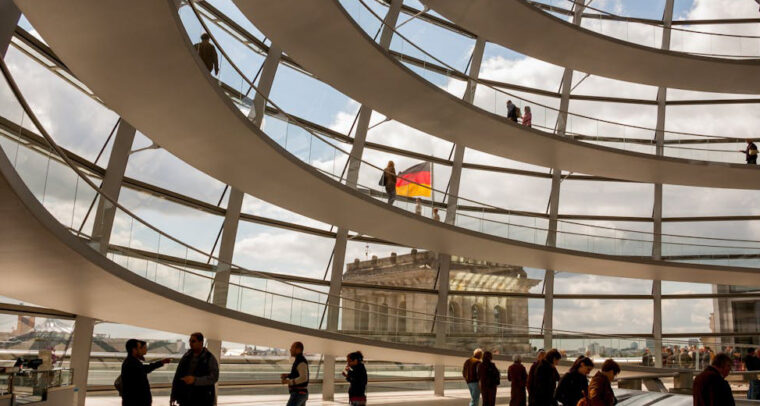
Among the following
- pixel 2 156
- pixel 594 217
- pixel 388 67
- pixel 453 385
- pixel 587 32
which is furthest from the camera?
pixel 594 217

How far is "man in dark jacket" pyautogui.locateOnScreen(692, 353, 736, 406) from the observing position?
710 centimetres

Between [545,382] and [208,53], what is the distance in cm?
826

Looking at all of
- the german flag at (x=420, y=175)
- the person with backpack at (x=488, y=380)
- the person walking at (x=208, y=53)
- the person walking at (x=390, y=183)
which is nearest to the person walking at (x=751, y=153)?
the german flag at (x=420, y=175)

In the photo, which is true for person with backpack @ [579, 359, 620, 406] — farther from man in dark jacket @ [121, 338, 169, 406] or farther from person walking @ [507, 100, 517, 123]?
person walking @ [507, 100, 517, 123]

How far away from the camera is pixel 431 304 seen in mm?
24609

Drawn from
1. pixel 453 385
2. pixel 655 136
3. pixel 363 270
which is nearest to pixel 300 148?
pixel 363 270

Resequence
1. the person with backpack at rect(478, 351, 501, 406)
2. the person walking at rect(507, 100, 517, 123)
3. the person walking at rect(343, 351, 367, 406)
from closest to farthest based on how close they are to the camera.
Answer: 1. the person walking at rect(343, 351, 367, 406)
2. the person with backpack at rect(478, 351, 501, 406)
3. the person walking at rect(507, 100, 517, 123)

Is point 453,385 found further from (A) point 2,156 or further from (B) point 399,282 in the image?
(A) point 2,156

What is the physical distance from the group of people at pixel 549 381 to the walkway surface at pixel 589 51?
1180cm

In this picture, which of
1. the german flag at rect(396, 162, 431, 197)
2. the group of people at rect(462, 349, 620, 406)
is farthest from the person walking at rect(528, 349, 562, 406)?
the german flag at rect(396, 162, 431, 197)

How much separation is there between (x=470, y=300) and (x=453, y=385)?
2.99 m

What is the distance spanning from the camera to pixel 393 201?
20562 mm

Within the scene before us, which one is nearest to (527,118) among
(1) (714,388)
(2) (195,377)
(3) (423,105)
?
(3) (423,105)

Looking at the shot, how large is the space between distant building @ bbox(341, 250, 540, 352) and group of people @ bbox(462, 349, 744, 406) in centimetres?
621
